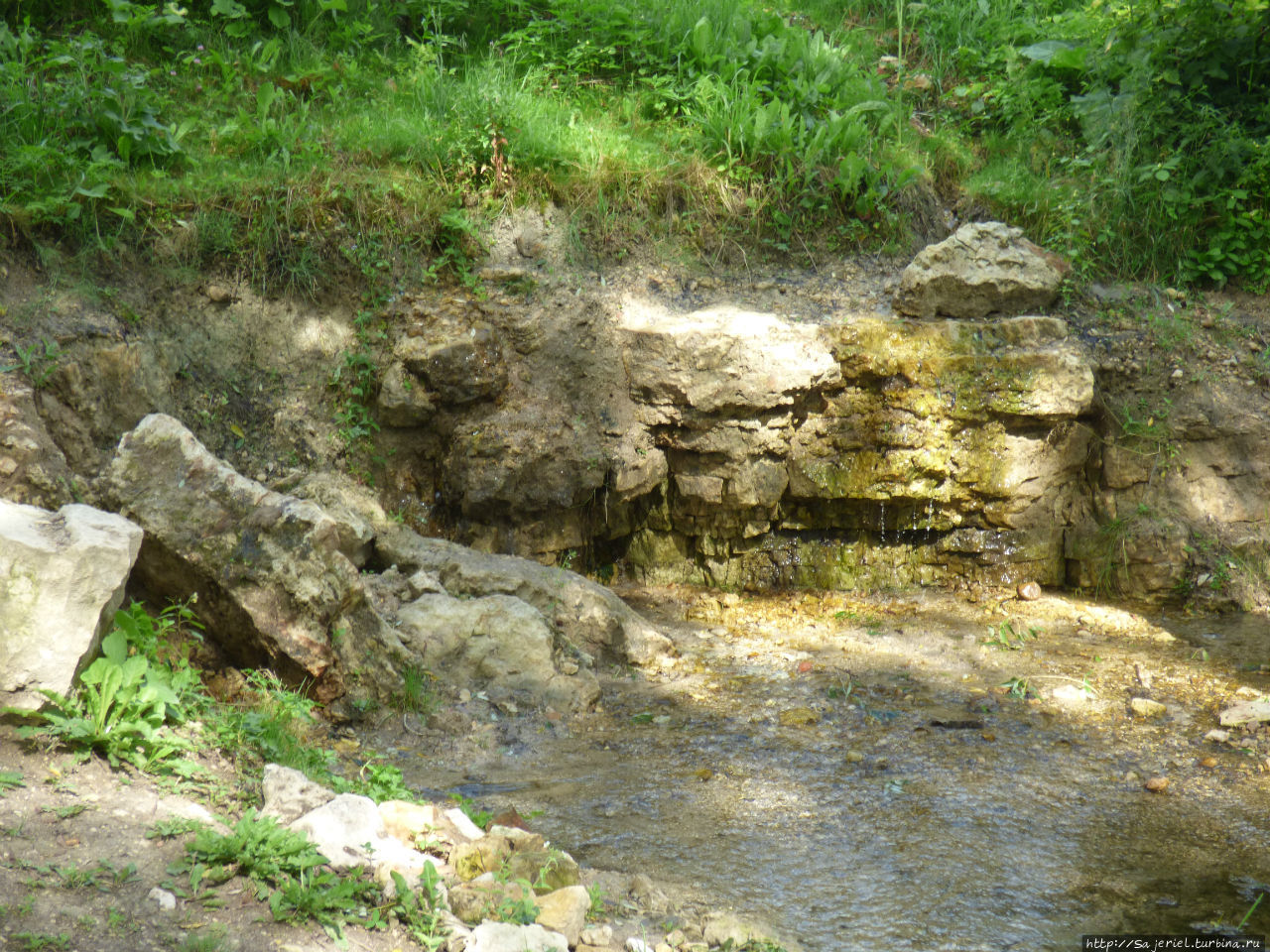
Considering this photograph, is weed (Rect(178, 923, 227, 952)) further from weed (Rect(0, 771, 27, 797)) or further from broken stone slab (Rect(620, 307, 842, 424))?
broken stone slab (Rect(620, 307, 842, 424))

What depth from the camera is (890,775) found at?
14.3ft

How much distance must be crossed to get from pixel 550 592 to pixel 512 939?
3.05 metres

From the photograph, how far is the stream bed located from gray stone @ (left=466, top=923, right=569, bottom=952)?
1.87 ft

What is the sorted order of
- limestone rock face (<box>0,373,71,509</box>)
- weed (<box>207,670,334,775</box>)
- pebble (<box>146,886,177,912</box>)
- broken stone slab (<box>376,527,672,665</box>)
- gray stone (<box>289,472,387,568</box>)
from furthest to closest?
broken stone slab (<box>376,527,672,665</box>) < gray stone (<box>289,472,387,568</box>) < limestone rock face (<box>0,373,71,509</box>) < weed (<box>207,670,334,775</box>) < pebble (<box>146,886,177,912</box>)

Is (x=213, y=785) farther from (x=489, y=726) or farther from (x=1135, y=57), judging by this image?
(x=1135, y=57)

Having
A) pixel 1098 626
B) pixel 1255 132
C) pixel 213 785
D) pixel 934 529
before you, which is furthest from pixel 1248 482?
pixel 213 785

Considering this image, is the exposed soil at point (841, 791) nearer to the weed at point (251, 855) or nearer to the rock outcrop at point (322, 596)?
the weed at point (251, 855)

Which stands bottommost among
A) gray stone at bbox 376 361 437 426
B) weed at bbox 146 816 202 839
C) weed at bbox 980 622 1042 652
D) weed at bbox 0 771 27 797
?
weed at bbox 980 622 1042 652

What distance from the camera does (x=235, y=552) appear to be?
4.24m

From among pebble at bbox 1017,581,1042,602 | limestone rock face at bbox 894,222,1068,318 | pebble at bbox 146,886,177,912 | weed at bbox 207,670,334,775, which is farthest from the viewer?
limestone rock face at bbox 894,222,1068,318

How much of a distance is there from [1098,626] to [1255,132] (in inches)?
156

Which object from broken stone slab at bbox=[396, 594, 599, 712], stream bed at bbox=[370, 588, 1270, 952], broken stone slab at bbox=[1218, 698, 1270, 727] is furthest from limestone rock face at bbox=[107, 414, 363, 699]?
broken stone slab at bbox=[1218, 698, 1270, 727]

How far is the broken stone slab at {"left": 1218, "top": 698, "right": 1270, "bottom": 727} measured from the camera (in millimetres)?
4789

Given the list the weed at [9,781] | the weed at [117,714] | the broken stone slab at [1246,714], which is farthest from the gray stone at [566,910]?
the broken stone slab at [1246,714]
